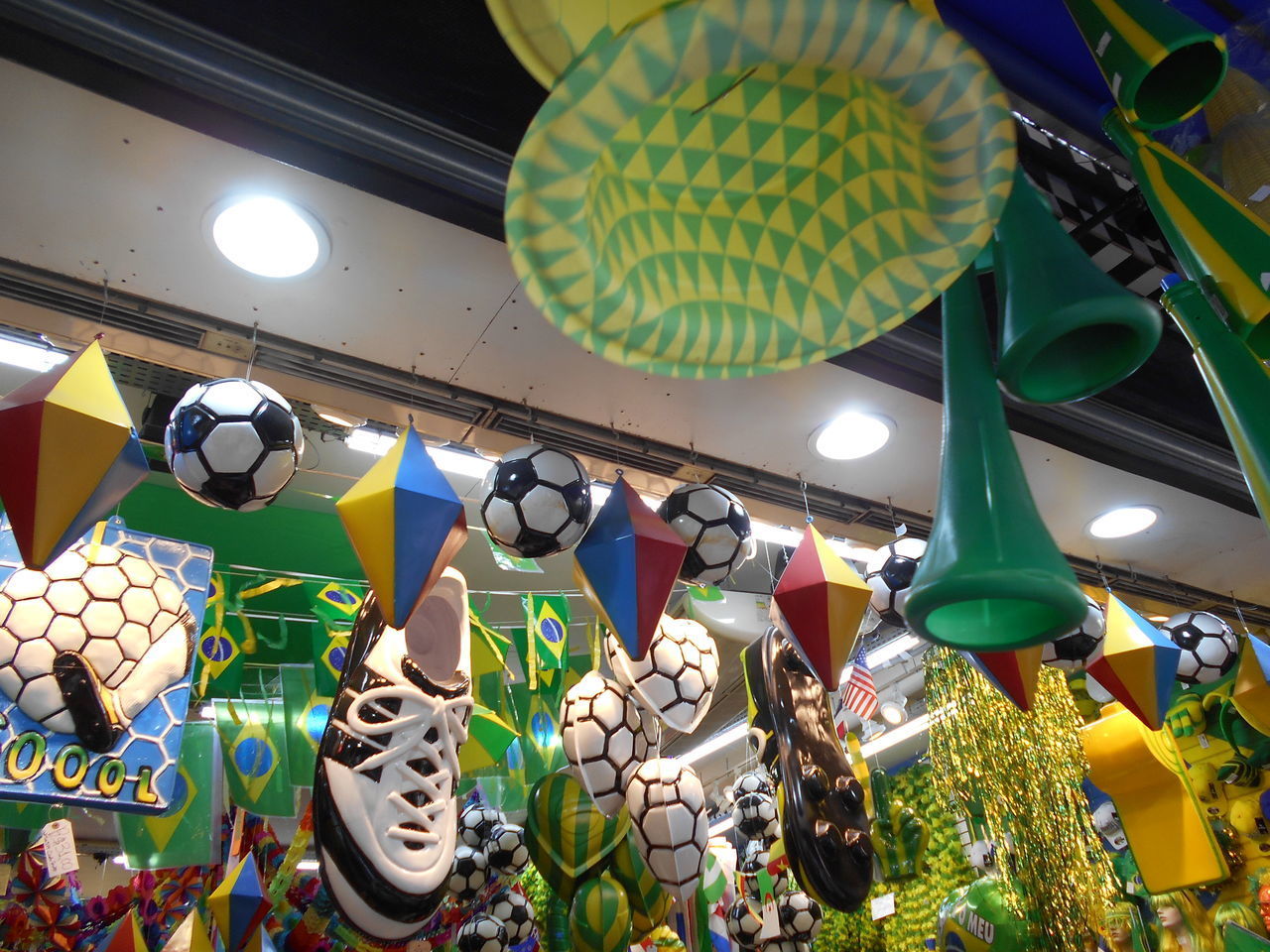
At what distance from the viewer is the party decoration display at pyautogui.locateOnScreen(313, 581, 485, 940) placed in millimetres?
1438

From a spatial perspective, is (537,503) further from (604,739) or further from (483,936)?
(483,936)

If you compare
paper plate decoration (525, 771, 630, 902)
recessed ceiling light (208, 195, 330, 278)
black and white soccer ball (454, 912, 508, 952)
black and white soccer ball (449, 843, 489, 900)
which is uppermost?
recessed ceiling light (208, 195, 330, 278)

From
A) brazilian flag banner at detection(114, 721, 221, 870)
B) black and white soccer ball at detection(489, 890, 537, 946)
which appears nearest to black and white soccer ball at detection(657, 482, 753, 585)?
brazilian flag banner at detection(114, 721, 221, 870)

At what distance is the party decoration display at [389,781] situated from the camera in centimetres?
144

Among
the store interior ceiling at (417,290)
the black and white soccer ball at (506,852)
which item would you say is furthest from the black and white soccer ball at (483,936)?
the store interior ceiling at (417,290)

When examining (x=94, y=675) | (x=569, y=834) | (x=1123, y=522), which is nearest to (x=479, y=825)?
(x=569, y=834)

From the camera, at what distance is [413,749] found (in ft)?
5.22

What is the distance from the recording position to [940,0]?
1732mm

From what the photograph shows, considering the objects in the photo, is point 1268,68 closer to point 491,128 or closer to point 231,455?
point 491,128

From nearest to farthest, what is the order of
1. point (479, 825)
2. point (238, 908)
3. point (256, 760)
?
point (238, 908), point (256, 760), point (479, 825)

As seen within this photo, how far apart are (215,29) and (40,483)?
2.83 ft

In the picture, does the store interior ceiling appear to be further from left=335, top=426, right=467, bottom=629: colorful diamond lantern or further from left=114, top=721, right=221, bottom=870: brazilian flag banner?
left=114, top=721, right=221, bottom=870: brazilian flag banner

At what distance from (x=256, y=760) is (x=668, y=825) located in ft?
6.37

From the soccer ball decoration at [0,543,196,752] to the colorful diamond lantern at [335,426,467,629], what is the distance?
637mm
